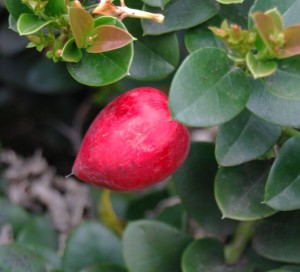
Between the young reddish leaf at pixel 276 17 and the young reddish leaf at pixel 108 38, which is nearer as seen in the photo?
the young reddish leaf at pixel 276 17

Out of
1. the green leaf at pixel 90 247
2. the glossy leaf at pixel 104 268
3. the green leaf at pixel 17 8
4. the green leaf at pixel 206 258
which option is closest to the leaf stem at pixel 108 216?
the green leaf at pixel 90 247

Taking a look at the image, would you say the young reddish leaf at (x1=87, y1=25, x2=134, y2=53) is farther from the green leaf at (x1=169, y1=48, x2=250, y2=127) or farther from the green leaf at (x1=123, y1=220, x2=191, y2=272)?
the green leaf at (x1=123, y1=220, x2=191, y2=272)

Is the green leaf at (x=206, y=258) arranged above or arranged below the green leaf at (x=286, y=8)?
below

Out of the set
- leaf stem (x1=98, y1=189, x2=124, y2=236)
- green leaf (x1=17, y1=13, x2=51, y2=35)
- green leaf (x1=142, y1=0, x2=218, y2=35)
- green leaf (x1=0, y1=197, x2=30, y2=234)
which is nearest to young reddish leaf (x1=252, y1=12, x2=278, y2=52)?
green leaf (x1=142, y1=0, x2=218, y2=35)

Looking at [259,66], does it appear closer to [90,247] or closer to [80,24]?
[80,24]

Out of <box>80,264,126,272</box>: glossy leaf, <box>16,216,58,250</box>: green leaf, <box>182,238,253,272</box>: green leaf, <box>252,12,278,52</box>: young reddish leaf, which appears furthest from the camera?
<box>16,216,58,250</box>: green leaf

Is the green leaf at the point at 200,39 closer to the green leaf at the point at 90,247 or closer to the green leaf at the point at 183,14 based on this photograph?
the green leaf at the point at 183,14
